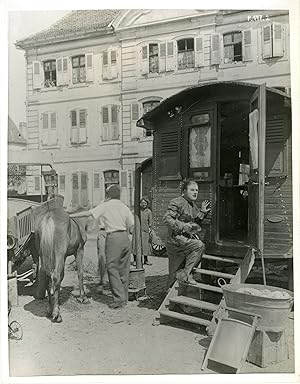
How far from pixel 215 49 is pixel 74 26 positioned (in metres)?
0.58

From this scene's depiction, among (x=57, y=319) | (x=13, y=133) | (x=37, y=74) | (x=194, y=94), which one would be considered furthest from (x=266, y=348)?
(x=37, y=74)

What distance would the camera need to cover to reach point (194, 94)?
1.83 metres

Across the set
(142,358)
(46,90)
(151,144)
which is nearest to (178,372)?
(142,358)

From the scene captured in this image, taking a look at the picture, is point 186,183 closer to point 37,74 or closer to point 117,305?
point 117,305

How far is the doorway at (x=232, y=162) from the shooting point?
6.25ft

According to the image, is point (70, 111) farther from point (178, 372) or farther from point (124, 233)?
point (178, 372)

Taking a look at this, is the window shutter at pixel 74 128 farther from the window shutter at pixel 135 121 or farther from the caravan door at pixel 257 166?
the caravan door at pixel 257 166

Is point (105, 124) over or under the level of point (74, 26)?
under

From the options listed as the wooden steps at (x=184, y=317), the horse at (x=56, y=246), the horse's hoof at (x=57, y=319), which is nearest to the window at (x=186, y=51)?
the horse at (x=56, y=246)

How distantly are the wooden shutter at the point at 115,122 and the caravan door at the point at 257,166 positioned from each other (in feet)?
1.83

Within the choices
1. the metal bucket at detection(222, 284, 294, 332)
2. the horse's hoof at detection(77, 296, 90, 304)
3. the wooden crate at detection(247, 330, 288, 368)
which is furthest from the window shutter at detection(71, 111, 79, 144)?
the wooden crate at detection(247, 330, 288, 368)

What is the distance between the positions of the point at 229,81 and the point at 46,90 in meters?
0.76

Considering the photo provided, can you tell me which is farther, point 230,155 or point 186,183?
point 230,155

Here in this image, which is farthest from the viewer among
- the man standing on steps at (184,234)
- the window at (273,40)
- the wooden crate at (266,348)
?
the man standing on steps at (184,234)
